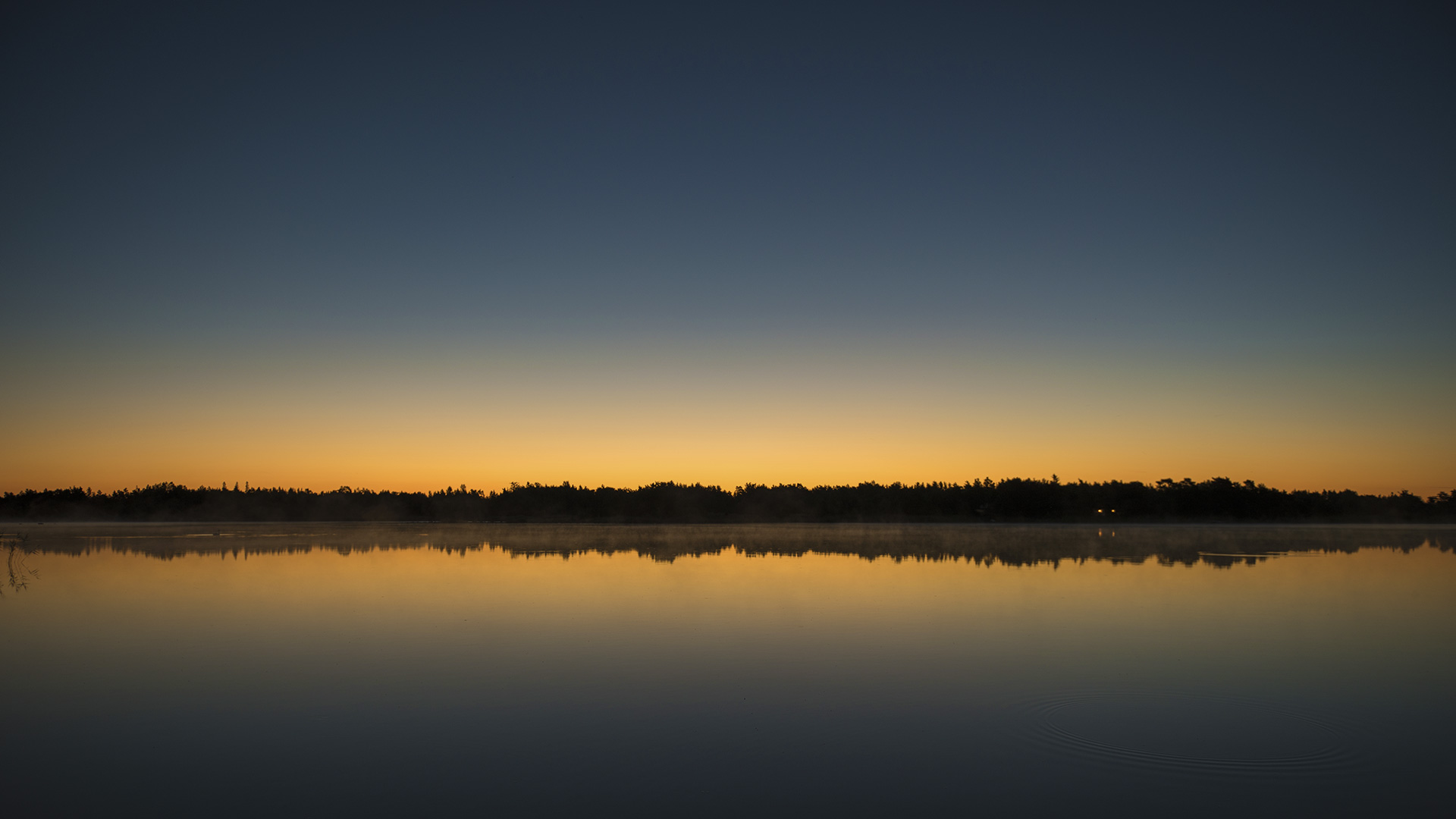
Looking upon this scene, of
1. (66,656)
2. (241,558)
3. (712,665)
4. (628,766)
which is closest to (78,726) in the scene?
(66,656)

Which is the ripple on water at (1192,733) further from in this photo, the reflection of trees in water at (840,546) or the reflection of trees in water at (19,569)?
the reflection of trees in water at (19,569)

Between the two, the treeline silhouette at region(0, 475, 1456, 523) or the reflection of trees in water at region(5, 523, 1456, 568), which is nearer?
the reflection of trees in water at region(5, 523, 1456, 568)

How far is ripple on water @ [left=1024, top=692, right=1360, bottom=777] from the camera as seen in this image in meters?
7.15

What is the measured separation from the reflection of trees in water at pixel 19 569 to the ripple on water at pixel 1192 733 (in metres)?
22.9

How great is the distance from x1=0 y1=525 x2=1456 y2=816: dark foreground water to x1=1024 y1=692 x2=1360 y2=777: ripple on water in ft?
0.13

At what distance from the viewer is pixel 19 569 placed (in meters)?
25.3

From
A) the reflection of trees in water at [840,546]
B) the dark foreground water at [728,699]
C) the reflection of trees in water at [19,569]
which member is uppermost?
the reflection of trees in water at [840,546]

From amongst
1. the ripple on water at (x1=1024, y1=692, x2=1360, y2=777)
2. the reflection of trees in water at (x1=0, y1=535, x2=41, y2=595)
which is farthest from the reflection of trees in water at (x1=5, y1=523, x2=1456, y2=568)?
the ripple on water at (x1=1024, y1=692, x2=1360, y2=777)

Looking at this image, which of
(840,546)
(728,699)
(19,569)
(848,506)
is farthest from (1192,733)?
(848,506)

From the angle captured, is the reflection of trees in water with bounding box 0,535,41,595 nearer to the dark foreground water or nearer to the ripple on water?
the dark foreground water

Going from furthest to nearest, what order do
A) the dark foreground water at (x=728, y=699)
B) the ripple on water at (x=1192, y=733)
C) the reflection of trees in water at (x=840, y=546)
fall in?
the reflection of trees in water at (x=840, y=546)
the ripple on water at (x=1192, y=733)
the dark foreground water at (x=728, y=699)

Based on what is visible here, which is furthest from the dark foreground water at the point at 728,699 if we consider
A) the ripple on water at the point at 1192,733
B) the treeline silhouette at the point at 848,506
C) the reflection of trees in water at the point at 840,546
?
the treeline silhouette at the point at 848,506

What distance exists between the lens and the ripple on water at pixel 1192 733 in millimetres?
7152

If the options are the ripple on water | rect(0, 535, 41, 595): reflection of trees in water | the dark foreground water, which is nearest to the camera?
the dark foreground water
